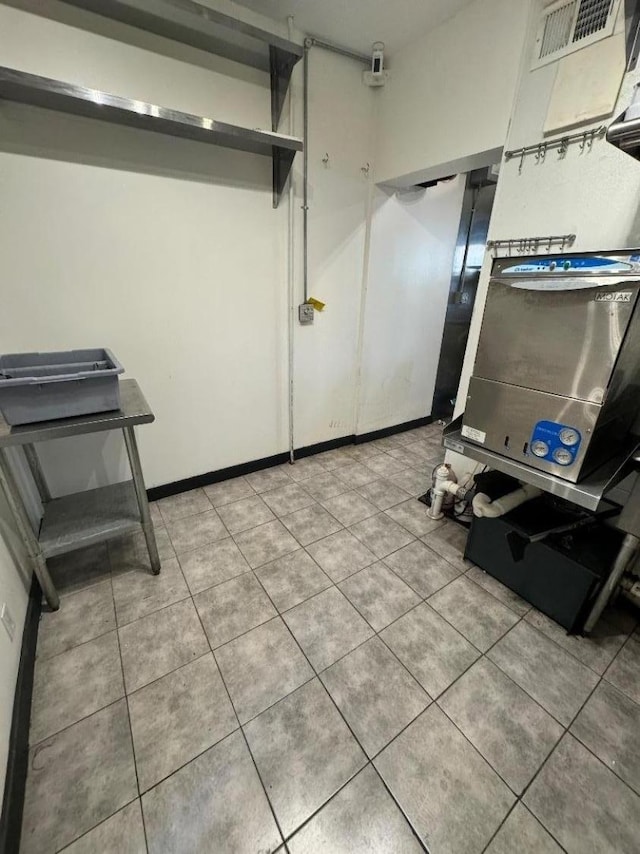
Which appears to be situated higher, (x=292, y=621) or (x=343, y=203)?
(x=343, y=203)

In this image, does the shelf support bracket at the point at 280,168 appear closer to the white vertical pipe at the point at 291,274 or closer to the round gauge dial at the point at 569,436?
the white vertical pipe at the point at 291,274

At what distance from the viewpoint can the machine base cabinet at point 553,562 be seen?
4.76 ft

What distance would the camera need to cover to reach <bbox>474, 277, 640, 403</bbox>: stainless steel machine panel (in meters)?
1.11

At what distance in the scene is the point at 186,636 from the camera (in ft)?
4.87

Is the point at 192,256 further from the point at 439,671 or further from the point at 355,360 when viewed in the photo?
the point at 439,671

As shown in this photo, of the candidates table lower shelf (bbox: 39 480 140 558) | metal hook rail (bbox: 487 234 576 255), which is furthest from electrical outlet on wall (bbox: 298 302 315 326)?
table lower shelf (bbox: 39 480 140 558)

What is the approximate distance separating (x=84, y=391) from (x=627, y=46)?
243 cm

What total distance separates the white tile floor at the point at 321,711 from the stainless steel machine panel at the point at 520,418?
0.81 metres

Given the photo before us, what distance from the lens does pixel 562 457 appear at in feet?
4.12

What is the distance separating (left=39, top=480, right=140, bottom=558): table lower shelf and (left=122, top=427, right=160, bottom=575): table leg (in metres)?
0.06

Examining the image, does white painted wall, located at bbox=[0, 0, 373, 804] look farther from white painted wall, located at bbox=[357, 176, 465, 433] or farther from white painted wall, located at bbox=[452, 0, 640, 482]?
white painted wall, located at bbox=[452, 0, 640, 482]

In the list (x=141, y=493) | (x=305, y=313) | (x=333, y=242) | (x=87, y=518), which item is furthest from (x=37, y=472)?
(x=333, y=242)

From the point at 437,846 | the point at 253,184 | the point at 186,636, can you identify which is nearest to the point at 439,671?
the point at 437,846

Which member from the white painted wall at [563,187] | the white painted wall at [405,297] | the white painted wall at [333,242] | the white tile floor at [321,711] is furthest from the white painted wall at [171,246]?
the white painted wall at [563,187]
